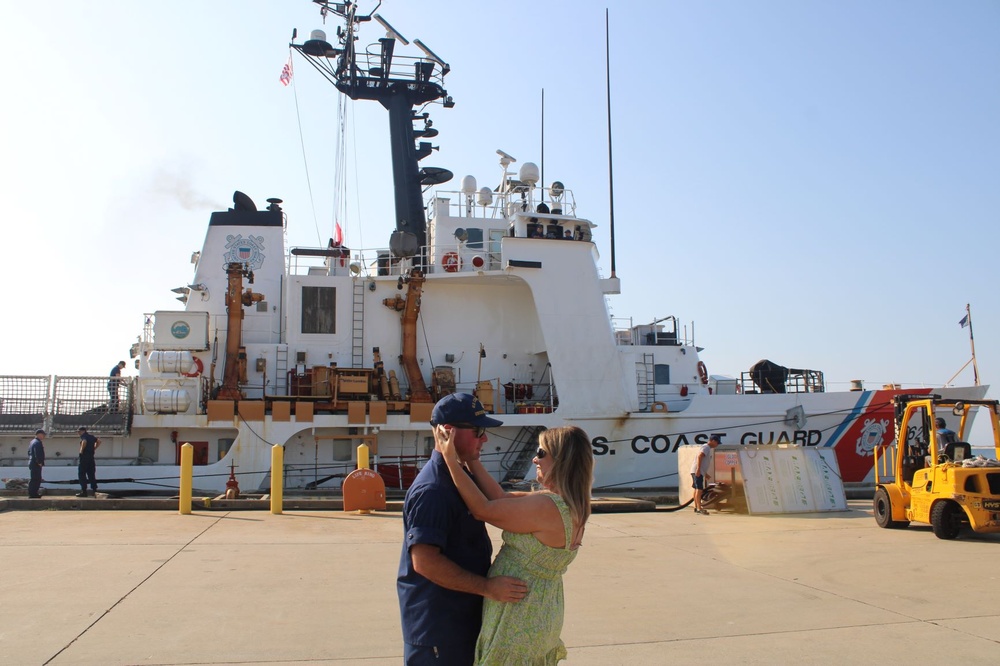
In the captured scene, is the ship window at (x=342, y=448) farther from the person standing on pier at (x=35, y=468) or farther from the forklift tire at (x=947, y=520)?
the forklift tire at (x=947, y=520)

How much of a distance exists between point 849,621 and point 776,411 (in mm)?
12351

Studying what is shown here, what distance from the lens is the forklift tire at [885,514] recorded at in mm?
9797

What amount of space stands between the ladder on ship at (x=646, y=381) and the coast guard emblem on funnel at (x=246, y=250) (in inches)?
342

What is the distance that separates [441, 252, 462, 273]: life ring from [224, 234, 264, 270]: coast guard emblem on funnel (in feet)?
13.2

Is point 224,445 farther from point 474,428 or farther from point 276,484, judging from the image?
point 474,428

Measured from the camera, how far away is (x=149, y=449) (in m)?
15.8

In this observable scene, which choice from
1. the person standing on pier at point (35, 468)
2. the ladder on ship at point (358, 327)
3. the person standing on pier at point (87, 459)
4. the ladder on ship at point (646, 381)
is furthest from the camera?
the ladder on ship at point (646, 381)

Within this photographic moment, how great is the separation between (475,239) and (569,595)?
1308 centimetres

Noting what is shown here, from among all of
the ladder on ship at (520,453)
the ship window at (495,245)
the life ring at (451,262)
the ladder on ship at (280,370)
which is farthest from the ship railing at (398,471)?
the ship window at (495,245)

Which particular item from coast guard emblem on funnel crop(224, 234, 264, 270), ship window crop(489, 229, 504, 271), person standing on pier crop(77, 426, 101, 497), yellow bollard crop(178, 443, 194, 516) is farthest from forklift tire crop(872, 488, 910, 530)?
coast guard emblem on funnel crop(224, 234, 264, 270)

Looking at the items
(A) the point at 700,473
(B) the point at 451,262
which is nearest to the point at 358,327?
(B) the point at 451,262

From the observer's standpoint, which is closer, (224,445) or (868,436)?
(224,445)

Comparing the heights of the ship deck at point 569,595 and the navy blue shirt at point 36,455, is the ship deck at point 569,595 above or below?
below

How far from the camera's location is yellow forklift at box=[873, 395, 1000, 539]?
866cm
